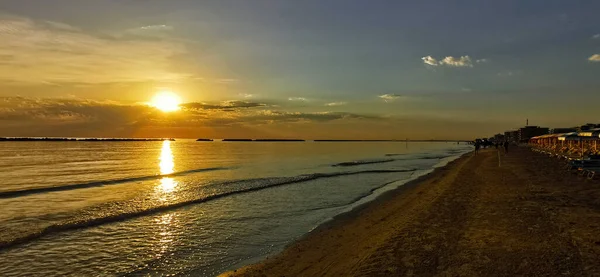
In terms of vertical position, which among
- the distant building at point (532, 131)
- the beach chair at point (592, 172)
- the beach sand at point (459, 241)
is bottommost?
the beach sand at point (459, 241)

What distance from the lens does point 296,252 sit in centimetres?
1026

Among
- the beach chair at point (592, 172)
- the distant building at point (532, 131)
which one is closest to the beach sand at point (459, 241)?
the beach chair at point (592, 172)

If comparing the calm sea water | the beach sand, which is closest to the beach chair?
the beach sand

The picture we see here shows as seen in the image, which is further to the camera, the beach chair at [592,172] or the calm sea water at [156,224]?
the beach chair at [592,172]

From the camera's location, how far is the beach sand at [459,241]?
782cm

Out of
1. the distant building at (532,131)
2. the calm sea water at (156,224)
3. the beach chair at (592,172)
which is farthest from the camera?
the distant building at (532,131)

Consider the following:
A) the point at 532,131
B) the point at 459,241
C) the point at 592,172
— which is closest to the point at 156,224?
the point at 459,241

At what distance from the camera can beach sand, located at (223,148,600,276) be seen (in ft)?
25.7

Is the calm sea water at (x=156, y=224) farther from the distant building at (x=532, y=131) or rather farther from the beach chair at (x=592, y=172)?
the distant building at (x=532, y=131)

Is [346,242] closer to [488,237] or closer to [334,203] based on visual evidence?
[488,237]

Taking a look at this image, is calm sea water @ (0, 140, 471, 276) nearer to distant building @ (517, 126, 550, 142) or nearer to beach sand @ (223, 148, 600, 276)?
beach sand @ (223, 148, 600, 276)

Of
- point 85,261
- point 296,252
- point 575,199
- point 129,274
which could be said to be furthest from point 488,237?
point 85,261

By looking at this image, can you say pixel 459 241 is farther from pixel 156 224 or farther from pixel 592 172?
pixel 592 172

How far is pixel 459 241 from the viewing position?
9.65 m
